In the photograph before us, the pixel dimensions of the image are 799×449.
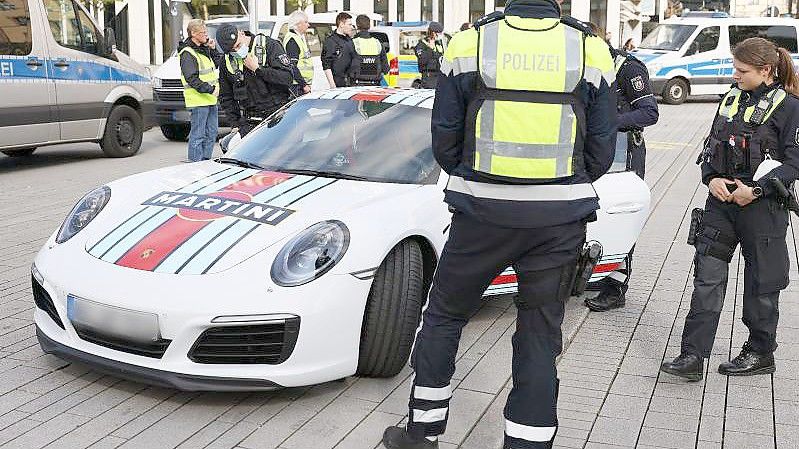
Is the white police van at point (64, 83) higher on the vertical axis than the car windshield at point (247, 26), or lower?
lower

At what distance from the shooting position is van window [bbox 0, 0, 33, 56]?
998cm

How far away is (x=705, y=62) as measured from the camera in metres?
23.1

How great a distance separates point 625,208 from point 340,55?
8.57 m

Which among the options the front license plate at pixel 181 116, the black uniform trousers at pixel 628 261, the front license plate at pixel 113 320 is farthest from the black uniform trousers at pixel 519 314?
the front license plate at pixel 181 116

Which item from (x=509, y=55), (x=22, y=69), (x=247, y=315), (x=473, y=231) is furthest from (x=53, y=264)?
(x=22, y=69)

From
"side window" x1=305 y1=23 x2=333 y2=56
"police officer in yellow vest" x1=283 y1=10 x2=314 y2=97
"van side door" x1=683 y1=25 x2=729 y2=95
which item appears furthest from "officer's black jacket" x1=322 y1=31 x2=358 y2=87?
"van side door" x1=683 y1=25 x2=729 y2=95

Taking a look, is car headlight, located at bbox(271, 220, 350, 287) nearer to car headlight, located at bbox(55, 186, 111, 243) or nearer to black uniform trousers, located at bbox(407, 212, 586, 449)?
black uniform trousers, located at bbox(407, 212, 586, 449)

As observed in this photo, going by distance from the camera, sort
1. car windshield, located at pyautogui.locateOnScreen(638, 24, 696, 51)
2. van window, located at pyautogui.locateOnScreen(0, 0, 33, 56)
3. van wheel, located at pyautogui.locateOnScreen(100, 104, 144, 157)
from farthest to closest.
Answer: car windshield, located at pyautogui.locateOnScreen(638, 24, 696, 51)
van wheel, located at pyautogui.locateOnScreen(100, 104, 144, 157)
van window, located at pyautogui.locateOnScreen(0, 0, 33, 56)

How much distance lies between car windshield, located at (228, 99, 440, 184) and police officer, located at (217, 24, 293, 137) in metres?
4.67

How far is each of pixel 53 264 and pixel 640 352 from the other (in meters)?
2.96

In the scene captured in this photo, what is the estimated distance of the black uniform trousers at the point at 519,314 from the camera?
321cm

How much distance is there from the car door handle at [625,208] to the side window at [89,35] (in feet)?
26.5

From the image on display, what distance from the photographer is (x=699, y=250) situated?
4457mm

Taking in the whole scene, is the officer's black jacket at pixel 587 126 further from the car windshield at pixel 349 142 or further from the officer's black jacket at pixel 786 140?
the car windshield at pixel 349 142
